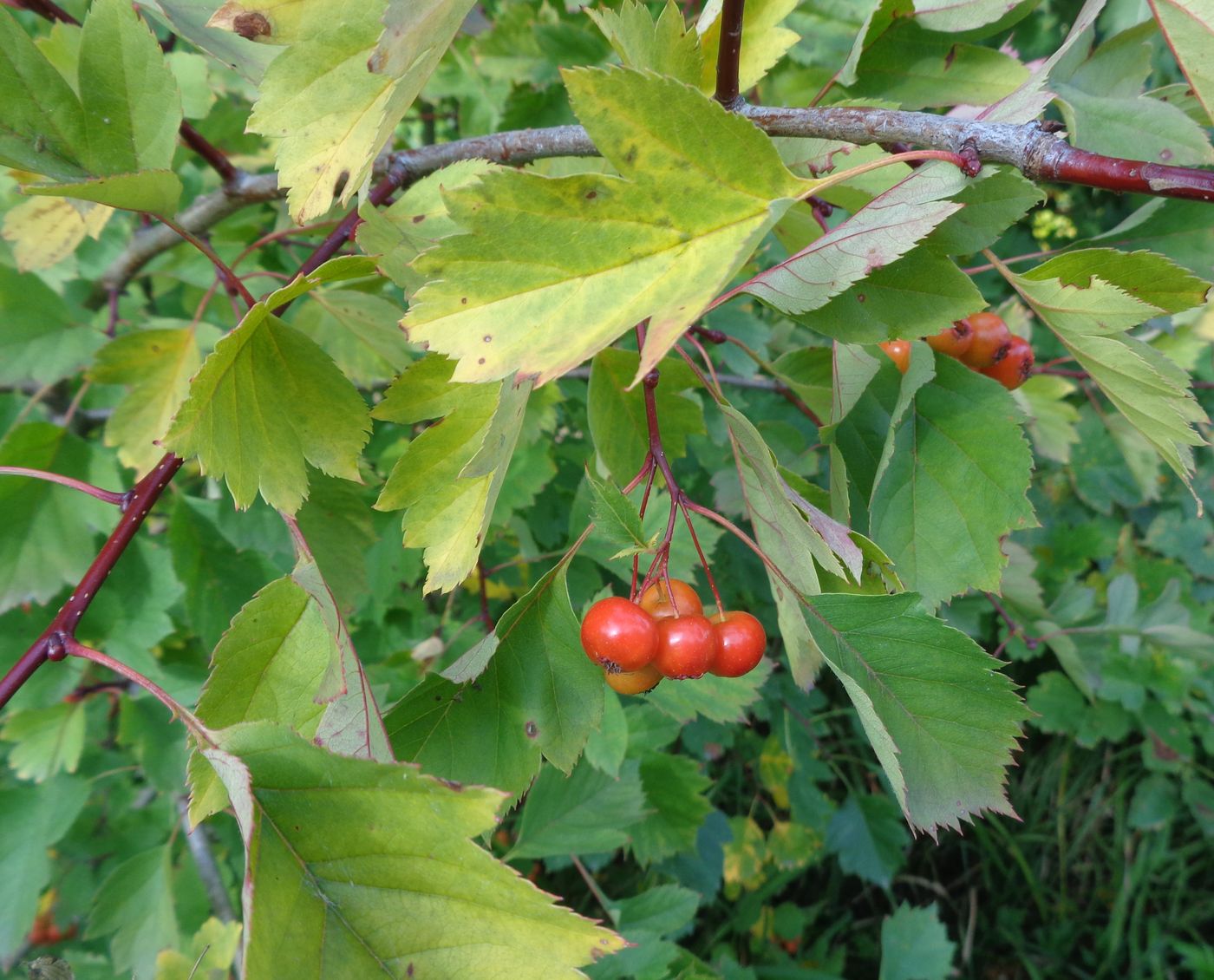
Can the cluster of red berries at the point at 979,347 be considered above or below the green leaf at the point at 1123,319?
below

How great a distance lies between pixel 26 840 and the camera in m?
1.54

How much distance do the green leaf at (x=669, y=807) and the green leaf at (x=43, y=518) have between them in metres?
1.05

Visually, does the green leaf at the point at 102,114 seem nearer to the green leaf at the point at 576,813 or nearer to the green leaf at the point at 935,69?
the green leaf at the point at 935,69

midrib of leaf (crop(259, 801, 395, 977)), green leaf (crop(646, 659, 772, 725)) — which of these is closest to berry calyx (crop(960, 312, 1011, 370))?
green leaf (crop(646, 659, 772, 725))

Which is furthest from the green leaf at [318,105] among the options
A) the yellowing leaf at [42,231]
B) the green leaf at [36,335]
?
the green leaf at [36,335]

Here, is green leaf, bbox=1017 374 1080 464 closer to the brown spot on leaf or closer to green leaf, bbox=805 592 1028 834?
green leaf, bbox=805 592 1028 834

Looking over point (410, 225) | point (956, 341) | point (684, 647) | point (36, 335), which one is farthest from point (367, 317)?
point (36, 335)

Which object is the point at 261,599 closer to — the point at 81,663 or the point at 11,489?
the point at 11,489

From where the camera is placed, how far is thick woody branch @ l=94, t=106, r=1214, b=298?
50 cm

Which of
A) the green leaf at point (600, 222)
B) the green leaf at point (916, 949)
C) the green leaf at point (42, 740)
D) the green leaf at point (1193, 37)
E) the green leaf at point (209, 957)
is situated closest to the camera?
the green leaf at point (600, 222)

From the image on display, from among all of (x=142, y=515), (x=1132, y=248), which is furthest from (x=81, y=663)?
(x=1132, y=248)

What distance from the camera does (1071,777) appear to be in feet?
9.48

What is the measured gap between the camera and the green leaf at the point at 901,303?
630mm

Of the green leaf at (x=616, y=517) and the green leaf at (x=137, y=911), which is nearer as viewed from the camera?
the green leaf at (x=616, y=517)
